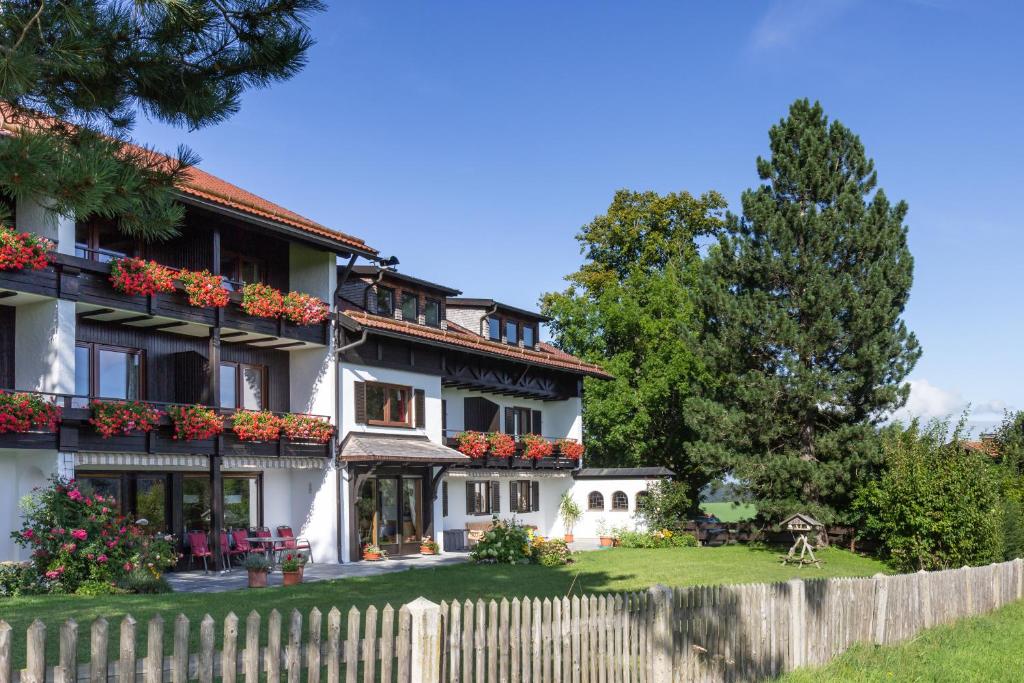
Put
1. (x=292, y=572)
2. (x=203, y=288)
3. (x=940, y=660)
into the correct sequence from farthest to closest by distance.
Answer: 1. (x=203, y=288)
2. (x=292, y=572)
3. (x=940, y=660)

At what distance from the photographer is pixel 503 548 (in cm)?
2359

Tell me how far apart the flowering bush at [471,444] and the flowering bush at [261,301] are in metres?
8.84

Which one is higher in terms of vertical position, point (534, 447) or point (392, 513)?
point (534, 447)

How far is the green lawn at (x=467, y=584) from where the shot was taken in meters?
13.4

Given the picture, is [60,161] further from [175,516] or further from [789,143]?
[789,143]

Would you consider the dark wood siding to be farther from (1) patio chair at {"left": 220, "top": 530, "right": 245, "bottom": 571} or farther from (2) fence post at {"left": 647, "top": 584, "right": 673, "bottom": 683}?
(2) fence post at {"left": 647, "top": 584, "right": 673, "bottom": 683}

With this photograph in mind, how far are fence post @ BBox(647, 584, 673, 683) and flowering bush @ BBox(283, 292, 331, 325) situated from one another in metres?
16.8

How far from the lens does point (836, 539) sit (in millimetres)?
30453

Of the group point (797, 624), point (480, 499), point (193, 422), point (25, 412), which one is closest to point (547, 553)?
point (193, 422)

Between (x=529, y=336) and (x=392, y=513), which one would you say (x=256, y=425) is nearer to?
(x=392, y=513)

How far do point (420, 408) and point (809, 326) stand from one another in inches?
467

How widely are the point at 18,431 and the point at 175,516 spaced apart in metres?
5.56

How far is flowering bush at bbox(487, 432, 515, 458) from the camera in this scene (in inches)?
1241

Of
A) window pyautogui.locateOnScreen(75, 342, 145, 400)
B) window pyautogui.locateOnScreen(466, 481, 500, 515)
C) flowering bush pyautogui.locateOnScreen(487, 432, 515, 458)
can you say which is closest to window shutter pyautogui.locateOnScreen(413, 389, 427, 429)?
flowering bush pyautogui.locateOnScreen(487, 432, 515, 458)
